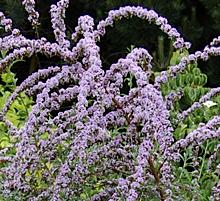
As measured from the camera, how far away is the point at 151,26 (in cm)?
523

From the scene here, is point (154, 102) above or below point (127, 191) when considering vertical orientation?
above

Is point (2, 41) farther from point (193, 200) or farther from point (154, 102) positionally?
point (193, 200)

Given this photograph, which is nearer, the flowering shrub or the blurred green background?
the flowering shrub

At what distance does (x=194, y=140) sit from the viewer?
1.90 metres

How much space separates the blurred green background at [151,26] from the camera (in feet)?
16.9

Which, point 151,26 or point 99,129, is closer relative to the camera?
point 99,129

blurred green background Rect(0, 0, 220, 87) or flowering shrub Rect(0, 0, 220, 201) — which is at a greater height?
blurred green background Rect(0, 0, 220, 87)

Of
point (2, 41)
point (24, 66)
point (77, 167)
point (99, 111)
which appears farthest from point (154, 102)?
point (24, 66)

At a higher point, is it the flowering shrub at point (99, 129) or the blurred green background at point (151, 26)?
the blurred green background at point (151, 26)

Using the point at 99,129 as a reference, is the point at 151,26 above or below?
above

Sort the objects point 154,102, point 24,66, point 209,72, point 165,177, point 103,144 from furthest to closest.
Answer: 1. point 24,66
2. point 209,72
3. point 103,144
4. point 165,177
5. point 154,102

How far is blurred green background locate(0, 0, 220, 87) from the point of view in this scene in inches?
203

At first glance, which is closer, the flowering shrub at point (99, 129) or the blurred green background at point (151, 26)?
the flowering shrub at point (99, 129)

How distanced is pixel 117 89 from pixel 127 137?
0.46 feet
